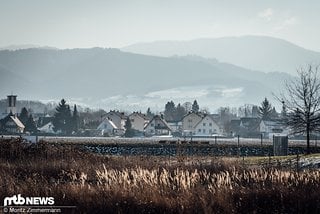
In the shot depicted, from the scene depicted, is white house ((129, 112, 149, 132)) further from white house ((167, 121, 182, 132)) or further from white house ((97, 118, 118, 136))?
white house ((97, 118, 118, 136))

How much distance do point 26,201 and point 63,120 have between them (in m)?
119

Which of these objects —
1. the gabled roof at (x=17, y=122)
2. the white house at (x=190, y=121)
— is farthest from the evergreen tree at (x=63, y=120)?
the white house at (x=190, y=121)

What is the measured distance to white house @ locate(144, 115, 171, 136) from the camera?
145 meters

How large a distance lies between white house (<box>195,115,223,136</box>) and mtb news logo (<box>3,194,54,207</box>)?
131 metres

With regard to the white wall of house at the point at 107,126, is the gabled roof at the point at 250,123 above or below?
above

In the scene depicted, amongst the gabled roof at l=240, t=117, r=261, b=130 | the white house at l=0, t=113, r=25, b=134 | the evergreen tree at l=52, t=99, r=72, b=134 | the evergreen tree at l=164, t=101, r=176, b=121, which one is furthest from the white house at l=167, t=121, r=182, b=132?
the white house at l=0, t=113, r=25, b=134

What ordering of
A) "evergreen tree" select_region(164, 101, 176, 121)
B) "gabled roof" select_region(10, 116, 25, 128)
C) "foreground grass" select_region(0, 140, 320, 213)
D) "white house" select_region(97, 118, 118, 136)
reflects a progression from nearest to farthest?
"foreground grass" select_region(0, 140, 320, 213) → "gabled roof" select_region(10, 116, 25, 128) → "white house" select_region(97, 118, 118, 136) → "evergreen tree" select_region(164, 101, 176, 121)

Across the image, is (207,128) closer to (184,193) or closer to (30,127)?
(30,127)

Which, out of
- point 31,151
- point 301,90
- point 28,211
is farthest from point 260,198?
point 301,90

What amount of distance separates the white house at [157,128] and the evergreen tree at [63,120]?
24619mm

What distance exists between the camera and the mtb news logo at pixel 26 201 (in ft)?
39.0

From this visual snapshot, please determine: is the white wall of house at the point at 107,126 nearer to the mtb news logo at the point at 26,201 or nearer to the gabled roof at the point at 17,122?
the gabled roof at the point at 17,122

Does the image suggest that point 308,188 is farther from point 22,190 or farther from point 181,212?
point 22,190

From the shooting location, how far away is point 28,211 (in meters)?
10.8
